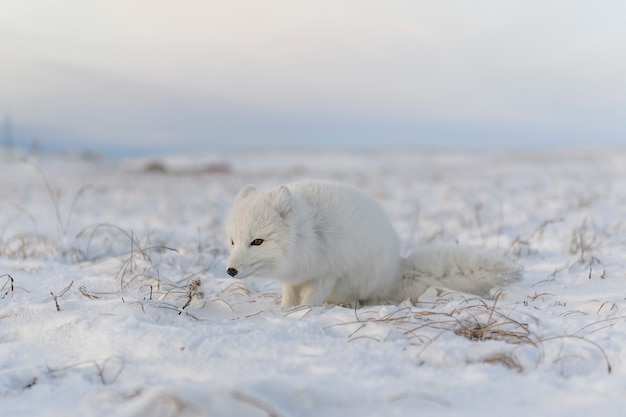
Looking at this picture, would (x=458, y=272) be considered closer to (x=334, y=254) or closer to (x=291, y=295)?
(x=334, y=254)

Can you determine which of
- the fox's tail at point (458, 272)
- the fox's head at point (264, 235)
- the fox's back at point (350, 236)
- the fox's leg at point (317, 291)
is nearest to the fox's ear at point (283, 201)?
the fox's head at point (264, 235)

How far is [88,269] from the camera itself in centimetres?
444

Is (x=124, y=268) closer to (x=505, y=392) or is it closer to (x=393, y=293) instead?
(x=393, y=293)

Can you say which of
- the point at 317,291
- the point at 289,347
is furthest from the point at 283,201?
the point at 289,347

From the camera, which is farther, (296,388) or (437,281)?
(437,281)

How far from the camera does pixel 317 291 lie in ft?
12.0

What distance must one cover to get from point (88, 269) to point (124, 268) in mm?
447

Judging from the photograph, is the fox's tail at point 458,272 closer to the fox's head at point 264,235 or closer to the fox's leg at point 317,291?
the fox's leg at point 317,291

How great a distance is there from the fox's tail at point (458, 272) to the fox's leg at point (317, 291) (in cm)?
65

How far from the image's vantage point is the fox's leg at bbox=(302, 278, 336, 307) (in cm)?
362

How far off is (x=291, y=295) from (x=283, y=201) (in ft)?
2.27

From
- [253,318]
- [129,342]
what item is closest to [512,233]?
[253,318]

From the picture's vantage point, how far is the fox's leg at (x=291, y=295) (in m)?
3.71

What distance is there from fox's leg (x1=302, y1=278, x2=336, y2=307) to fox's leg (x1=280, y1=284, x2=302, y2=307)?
0.05m
